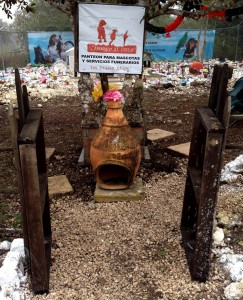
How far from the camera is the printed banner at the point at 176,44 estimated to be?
22.9 meters

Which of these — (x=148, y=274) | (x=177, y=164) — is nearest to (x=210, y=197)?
(x=148, y=274)

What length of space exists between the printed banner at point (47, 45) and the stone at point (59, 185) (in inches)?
746

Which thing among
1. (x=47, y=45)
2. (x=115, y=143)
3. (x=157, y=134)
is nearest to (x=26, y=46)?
(x=47, y=45)

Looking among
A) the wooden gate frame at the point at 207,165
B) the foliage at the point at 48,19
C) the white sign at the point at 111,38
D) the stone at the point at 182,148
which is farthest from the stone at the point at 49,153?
the foliage at the point at 48,19

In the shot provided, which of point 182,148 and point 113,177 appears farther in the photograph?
point 182,148

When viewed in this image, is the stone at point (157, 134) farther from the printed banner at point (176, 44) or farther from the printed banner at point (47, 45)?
the printed banner at point (176, 44)

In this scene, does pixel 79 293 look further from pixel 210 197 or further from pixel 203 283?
pixel 210 197

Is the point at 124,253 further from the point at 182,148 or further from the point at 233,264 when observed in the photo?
the point at 182,148

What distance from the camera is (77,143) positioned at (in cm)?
599

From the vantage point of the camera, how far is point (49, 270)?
282 cm

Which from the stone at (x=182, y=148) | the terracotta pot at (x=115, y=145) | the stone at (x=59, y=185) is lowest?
the stone at (x=59, y=185)

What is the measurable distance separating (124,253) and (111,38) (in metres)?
2.81

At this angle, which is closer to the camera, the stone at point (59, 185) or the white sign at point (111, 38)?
the stone at point (59, 185)

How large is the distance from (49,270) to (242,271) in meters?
1.63
